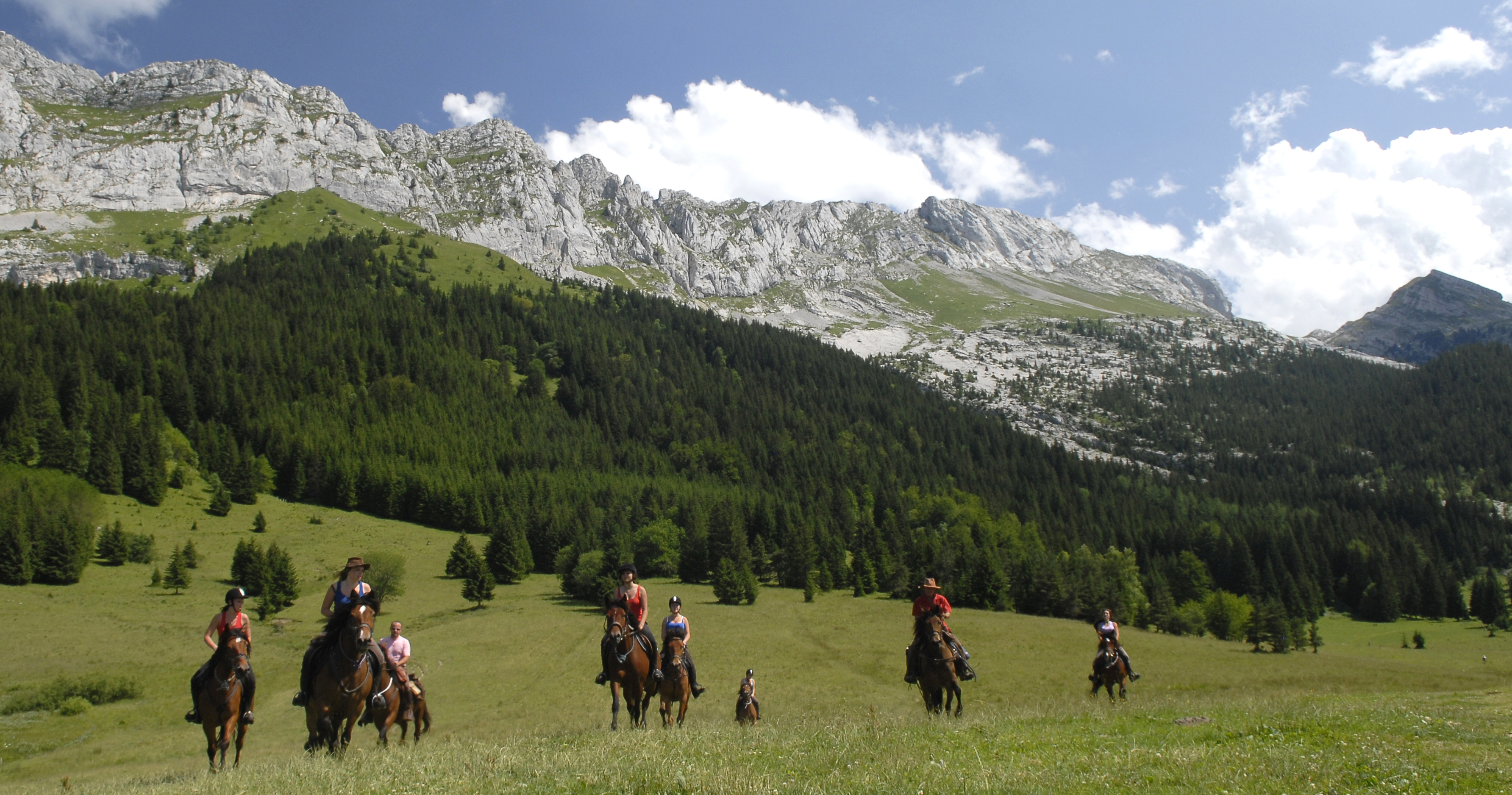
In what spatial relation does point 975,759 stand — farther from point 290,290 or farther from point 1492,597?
point 290,290

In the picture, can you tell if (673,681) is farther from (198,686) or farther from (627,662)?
(198,686)

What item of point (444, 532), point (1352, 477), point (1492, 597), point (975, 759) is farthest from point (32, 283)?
point (1352, 477)

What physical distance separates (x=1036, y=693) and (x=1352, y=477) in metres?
214

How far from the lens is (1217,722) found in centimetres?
1560

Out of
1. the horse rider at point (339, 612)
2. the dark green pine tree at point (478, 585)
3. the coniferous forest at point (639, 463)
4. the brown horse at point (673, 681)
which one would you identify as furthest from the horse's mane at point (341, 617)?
Result: the coniferous forest at point (639, 463)

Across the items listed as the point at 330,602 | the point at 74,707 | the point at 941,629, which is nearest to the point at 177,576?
the point at 74,707

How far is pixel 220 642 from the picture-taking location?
1529cm

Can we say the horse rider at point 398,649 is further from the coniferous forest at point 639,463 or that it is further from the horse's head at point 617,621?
the coniferous forest at point 639,463

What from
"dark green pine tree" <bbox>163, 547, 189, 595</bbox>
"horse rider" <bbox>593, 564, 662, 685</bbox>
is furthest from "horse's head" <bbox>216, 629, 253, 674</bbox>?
"dark green pine tree" <bbox>163, 547, 189, 595</bbox>

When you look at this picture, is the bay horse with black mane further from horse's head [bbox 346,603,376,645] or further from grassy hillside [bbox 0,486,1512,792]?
grassy hillside [bbox 0,486,1512,792]

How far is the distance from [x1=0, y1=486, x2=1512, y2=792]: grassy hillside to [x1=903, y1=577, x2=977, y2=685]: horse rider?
1335 millimetres

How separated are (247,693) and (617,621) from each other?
8.04 meters

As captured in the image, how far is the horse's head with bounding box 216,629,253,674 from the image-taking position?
50.0 ft

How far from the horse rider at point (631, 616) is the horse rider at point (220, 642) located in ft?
Result: 23.6
